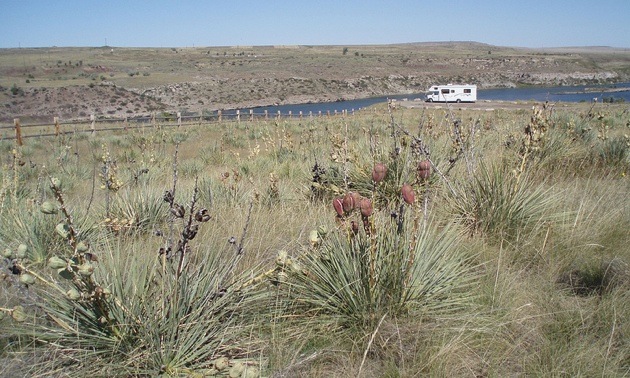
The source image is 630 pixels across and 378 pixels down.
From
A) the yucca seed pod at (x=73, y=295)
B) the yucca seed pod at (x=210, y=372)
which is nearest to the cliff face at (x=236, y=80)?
the yucca seed pod at (x=210, y=372)

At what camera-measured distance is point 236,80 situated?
77.9 meters

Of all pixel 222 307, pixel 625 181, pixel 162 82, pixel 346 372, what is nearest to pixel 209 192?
pixel 222 307

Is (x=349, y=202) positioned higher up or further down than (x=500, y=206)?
higher up

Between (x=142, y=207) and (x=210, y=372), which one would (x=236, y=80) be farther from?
(x=210, y=372)

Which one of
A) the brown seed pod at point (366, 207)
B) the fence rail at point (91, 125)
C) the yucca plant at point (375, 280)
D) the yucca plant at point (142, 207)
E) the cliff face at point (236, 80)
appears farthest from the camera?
the cliff face at point (236, 80)

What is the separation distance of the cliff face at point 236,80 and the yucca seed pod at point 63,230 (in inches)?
1609

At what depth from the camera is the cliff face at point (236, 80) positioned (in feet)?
181

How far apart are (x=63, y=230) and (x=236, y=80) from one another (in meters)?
78.8

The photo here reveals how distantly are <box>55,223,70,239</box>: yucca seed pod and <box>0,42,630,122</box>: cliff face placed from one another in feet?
134

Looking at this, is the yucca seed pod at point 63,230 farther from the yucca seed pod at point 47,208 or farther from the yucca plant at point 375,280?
the yucca plant at point 375,280

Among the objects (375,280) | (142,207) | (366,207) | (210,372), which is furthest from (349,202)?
(142,207)

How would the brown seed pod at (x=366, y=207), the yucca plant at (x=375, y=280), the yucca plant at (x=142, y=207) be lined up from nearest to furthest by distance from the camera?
the brown seed pod at (x=366, y=207) < the yucca plant at (x=375, y=280) < the yucca plant at (x=142, y=207)

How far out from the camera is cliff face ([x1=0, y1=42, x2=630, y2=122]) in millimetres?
55312

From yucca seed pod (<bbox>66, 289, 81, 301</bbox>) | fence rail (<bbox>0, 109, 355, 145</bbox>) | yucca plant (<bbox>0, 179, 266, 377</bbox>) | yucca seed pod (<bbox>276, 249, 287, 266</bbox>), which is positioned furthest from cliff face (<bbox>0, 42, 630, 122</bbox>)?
yucca seed pod (<bbox>66, 289, 81, 301</bbox>)
